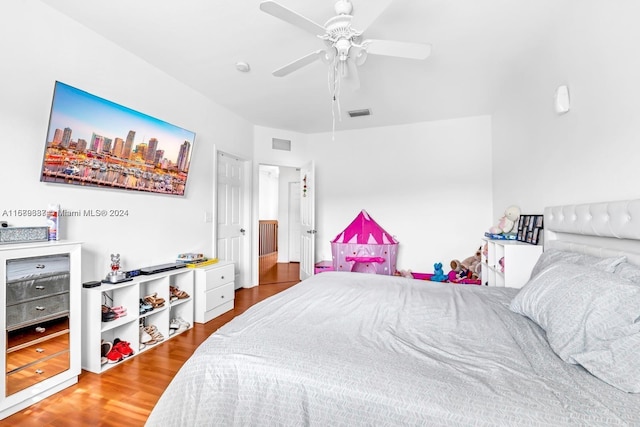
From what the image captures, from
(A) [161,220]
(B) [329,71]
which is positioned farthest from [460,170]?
(A) [161,220]

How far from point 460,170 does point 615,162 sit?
2806mm

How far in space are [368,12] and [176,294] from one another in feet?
9.57

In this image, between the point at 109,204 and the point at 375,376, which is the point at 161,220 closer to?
the point at 109,204

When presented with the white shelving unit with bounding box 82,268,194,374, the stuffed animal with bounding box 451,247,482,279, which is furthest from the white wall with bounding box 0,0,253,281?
the stuffed animal with bounding box 451,247,482,279

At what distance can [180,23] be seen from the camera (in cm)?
222

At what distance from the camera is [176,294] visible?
9.56 feet

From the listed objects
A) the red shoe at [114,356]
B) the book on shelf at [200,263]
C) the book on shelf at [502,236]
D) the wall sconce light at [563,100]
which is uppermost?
the wall sconce light at [563,100]

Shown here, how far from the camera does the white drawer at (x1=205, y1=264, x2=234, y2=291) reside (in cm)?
308

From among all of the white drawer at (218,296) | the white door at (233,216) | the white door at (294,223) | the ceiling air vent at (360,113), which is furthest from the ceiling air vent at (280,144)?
the white drawer at (218,296)

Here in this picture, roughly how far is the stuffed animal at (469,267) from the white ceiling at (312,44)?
2076 millimetres

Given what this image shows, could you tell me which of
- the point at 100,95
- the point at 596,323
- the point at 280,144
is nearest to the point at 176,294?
the point at 100,95

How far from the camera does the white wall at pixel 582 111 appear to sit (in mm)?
1516

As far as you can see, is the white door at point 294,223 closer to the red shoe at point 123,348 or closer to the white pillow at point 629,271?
the red shoe at point 123,348

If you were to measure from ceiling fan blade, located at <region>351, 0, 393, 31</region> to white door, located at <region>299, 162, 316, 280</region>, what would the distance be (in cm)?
281
